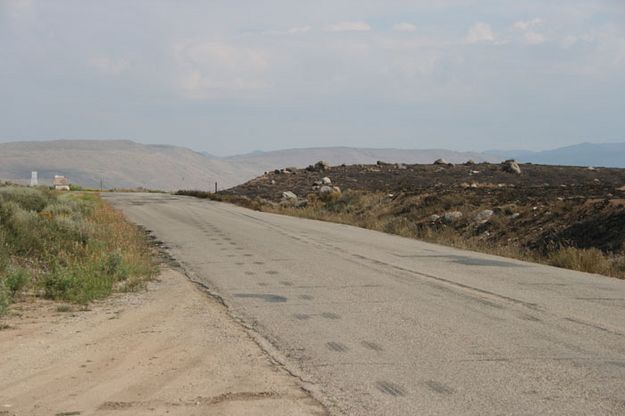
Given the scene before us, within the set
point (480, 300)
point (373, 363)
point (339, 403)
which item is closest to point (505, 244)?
point (480, 300)

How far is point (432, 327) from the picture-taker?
28.4 feet

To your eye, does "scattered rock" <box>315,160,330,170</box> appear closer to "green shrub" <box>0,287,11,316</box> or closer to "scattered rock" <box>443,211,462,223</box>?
"scattered rock" <box>443,211,462,223</box>

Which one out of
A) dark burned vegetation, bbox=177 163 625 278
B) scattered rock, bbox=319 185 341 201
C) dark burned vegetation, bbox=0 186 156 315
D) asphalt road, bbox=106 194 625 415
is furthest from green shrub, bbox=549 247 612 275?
scattered rock, bbox=319 185 341 201

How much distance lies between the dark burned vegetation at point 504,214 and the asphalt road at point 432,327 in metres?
2.52

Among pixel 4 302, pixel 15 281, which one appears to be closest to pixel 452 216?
pixel 15 281

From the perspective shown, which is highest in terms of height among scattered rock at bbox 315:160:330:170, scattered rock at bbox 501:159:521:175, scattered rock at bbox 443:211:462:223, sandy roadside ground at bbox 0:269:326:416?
scattered rock at bbox 501:159:521:175

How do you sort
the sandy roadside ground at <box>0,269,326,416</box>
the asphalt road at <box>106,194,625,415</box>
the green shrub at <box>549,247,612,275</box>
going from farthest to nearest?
1. the green shrub at <box>549,247,612,275</box>
2. the asphalt road at <box>106,194,625,415</box>
3. the sandy roadside ground at <box>0,269,326,416</box>

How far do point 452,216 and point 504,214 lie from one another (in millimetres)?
2323

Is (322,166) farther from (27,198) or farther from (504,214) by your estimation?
(504,214)

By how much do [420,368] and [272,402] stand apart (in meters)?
1.62

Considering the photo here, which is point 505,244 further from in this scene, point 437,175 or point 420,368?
point 437,175

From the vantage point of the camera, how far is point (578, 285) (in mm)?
12516

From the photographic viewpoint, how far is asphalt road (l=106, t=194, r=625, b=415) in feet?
19.7

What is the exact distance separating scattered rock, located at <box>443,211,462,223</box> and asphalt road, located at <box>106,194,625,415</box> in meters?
8.60
